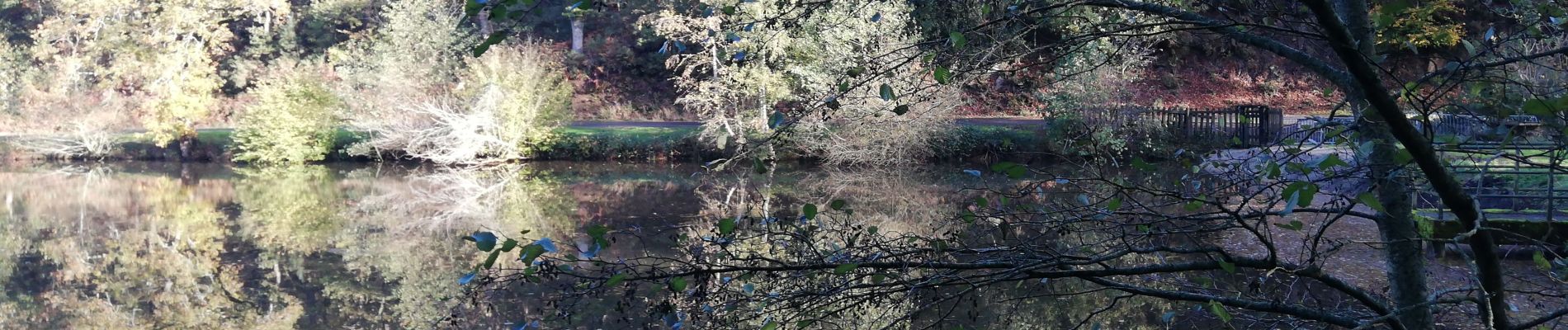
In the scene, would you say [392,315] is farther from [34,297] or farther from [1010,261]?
[1010,261]

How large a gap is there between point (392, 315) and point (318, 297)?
1243 millimetres

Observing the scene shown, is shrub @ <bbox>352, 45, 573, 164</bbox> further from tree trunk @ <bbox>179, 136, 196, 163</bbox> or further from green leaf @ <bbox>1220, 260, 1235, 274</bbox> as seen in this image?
green leaf @ <bbox>1220, 260, 1235, 274</bbox>

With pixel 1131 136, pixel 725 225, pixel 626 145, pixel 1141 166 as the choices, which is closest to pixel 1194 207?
pixel 1141 166

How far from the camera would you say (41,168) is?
2639cm

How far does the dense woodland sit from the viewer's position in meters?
2.33

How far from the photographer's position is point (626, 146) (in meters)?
25.3

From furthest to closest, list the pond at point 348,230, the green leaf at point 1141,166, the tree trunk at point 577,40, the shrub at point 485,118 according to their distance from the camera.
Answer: the tree trunk at point 577,40, the shrub at point 485,118, the pond at point 348,230, the green leaf at point 1141,166

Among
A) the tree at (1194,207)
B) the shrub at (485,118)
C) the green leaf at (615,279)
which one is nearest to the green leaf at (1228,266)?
the tree at (1194,207)

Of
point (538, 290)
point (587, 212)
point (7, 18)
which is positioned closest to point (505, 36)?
point (538, 290)

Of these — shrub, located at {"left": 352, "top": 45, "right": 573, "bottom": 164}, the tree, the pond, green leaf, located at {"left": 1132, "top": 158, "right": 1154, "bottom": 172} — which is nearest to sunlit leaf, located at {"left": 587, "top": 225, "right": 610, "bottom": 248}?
the tree

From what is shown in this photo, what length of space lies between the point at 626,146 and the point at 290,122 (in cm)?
811

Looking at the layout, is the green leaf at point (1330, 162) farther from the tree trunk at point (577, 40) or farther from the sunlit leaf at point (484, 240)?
the tree trunk at point (577, 40)

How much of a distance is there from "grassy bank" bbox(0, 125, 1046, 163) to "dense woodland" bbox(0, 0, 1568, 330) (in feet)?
0.96

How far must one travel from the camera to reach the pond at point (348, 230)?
8.73m
